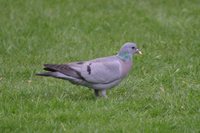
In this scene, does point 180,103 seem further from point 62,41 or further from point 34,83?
point 62,41

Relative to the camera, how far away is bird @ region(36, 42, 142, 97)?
271 inches

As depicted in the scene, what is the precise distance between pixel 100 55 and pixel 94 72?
2.21 meters

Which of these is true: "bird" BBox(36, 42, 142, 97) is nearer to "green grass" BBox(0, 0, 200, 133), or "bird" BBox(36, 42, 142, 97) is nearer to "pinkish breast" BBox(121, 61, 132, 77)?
"pinkish breast" BBox(121, 61, 132, 77)

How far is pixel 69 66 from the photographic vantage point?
694 centimetres

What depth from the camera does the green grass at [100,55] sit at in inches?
245

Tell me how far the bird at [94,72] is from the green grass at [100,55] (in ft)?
0.55

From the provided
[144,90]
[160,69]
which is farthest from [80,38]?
[144,90]

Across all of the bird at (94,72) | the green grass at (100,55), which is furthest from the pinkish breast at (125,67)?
the green grass at (100,55)

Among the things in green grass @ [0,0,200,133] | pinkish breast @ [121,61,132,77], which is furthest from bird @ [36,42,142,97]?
green grass @ [0,0,200,133]

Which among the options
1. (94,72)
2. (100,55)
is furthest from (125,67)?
(100,55)

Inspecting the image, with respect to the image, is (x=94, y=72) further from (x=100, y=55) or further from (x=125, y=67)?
(x=100, y=55)

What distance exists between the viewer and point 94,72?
6938mm

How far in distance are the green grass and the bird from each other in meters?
0.17

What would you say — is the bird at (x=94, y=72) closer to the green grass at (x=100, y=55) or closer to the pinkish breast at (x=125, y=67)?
the pinkish breast at (x=125, y=67)
